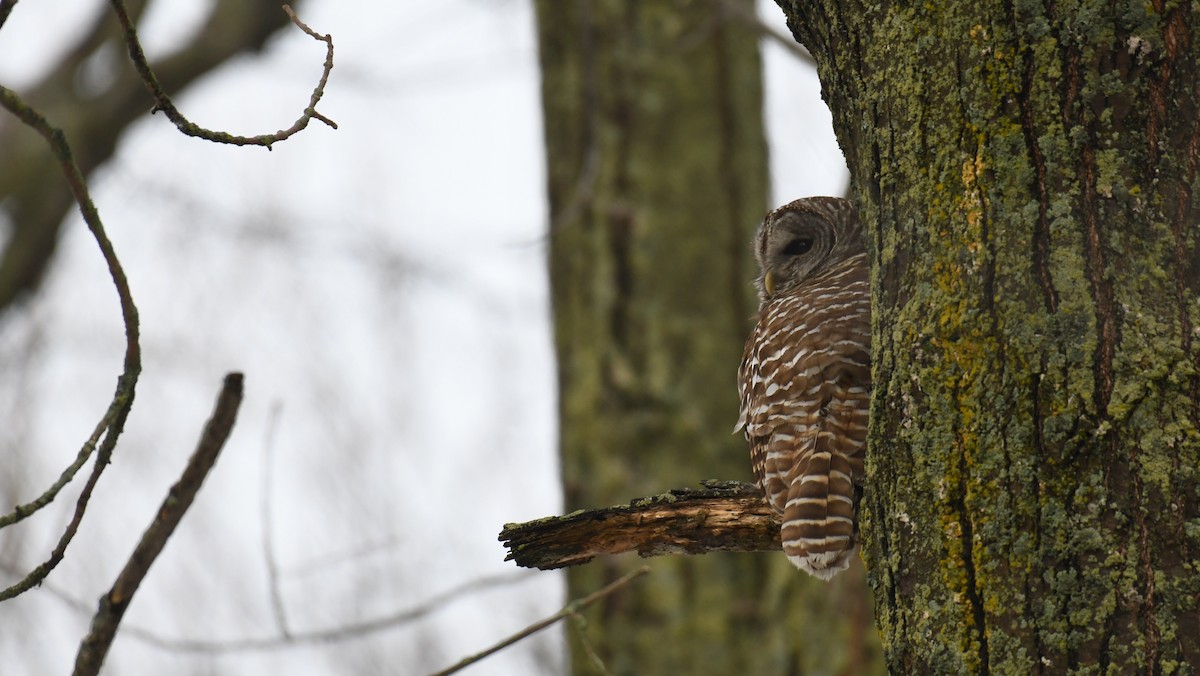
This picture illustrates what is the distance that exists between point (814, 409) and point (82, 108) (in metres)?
A: 6.90

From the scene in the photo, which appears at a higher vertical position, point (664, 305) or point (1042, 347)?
point (664, 305)

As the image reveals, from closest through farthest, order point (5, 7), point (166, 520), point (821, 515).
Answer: point (5, 7)
point (166, 520)
point (821, 515)

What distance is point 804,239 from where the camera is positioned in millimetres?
4930

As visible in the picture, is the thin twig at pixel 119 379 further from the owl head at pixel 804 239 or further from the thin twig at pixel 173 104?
the owl head at pixel 804 239

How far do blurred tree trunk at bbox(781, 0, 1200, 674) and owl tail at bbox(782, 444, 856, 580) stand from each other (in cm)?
75

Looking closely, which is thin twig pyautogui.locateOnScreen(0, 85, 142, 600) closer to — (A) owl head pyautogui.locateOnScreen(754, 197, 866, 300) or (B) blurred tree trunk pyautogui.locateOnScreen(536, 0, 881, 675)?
(A) owl head pyautogui.locateOnScreen(754, 197, 866, 300)

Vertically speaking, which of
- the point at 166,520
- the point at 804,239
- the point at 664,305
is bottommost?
the point at 166,520

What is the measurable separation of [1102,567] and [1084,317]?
0.40 metres

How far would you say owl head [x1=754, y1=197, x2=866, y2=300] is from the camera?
4.69 meters

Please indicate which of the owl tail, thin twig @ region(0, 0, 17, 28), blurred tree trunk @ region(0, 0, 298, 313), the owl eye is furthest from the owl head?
blurred tree trunk @ region(0, 0, 298, 313)

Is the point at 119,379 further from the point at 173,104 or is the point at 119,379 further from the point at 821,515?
the point at 821,515

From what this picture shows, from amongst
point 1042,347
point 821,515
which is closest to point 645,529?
point 821,515

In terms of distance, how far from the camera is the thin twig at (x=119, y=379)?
1803 mm

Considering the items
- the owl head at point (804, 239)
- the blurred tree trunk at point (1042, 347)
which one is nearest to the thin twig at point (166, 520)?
the blurred tree trunk at point (1042, 347)
